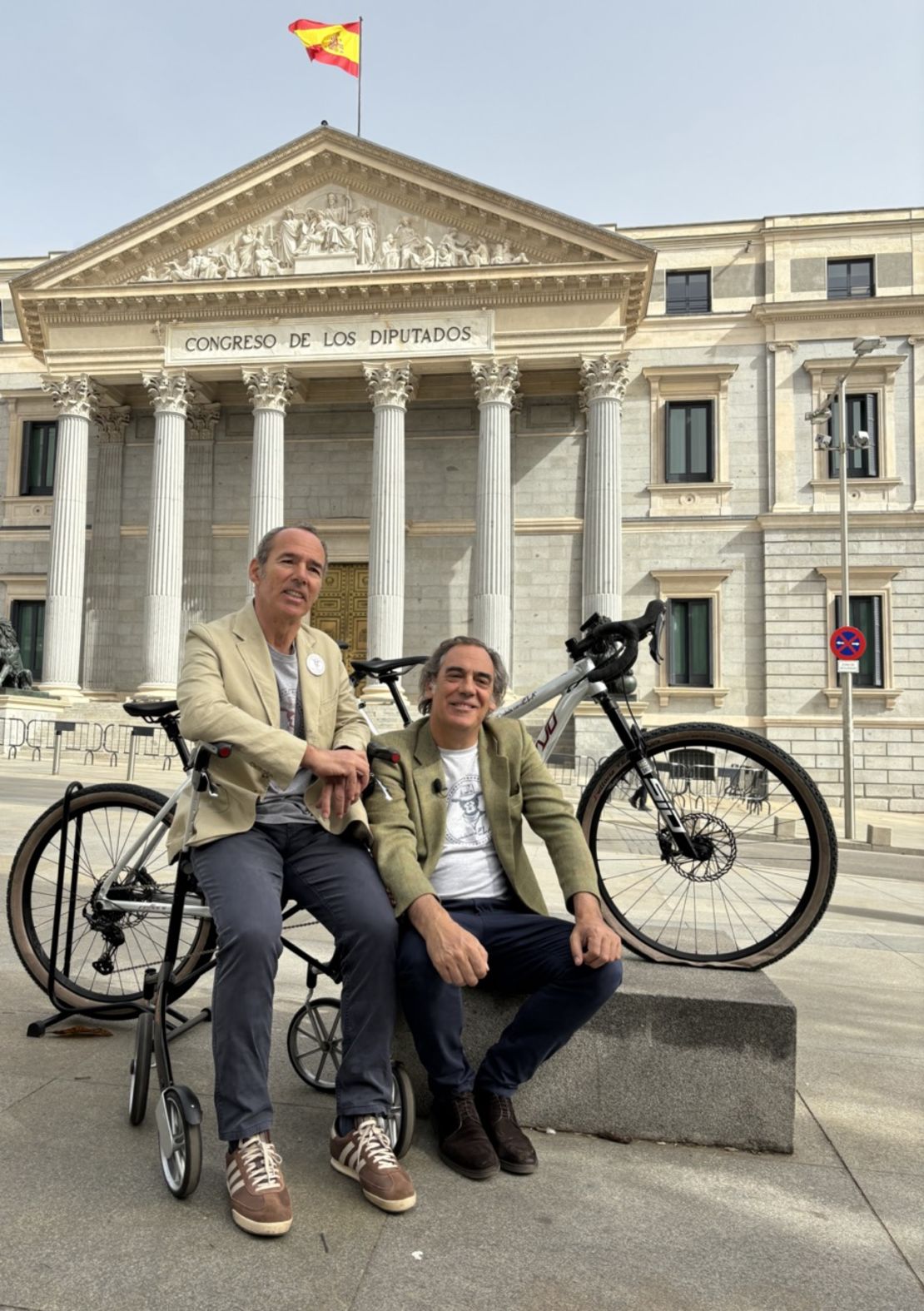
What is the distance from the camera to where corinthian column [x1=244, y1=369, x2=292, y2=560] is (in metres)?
27.3

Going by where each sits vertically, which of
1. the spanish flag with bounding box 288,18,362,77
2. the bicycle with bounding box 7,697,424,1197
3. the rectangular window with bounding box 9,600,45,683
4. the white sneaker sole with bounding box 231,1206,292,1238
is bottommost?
the white sneaker sole with bounding box 231,1206,292,1238

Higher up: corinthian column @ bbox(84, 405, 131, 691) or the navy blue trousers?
corinthian column @ bbox(84, 405, 131, 691)

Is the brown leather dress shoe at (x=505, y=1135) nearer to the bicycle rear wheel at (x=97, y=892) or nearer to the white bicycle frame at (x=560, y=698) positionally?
the bicycle rear wheel at (x=97, y=892)

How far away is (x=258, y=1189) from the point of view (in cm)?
247

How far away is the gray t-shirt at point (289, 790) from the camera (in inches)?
124

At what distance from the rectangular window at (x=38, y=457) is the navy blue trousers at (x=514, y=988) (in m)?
33.1

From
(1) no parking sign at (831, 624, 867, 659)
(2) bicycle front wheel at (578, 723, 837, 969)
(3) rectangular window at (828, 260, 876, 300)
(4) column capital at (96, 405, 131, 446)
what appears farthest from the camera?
(4) column capital at (96, 405, 131, 446)

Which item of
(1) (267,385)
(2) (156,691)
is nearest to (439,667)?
(2) (156,691)

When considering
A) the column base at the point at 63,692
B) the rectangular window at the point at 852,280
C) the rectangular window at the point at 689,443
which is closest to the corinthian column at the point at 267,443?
the column base at the point at 63,692

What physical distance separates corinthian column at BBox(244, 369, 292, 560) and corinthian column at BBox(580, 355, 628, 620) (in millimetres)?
8842

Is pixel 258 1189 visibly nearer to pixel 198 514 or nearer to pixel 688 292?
pixel 198 514

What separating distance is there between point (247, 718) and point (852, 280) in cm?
3125

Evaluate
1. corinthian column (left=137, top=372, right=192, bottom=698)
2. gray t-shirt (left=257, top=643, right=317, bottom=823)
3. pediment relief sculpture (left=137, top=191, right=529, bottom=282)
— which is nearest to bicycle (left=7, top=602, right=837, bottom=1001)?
gray t-shirt (left=257, top=643, right=317, bottom=823)

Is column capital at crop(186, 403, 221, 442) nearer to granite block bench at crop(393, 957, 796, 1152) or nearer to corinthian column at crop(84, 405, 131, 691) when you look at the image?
corinthian column at crop(84, 405, 131, 691)
